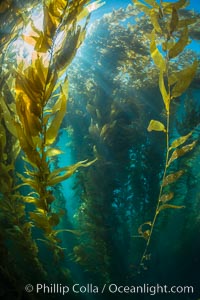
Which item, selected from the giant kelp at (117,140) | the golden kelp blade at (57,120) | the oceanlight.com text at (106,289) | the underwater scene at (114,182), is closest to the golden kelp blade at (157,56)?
the golden kelp blade at (57,120)

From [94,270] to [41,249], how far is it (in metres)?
1.38

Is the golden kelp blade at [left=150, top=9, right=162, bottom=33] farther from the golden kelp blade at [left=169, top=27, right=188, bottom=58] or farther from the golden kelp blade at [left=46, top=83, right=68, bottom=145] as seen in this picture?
the golden kelp blade at [left=46, top=83, right=68, bottom=145]

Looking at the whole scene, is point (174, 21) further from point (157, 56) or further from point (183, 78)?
point (183, 78)

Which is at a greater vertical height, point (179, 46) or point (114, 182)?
point (179, 46)

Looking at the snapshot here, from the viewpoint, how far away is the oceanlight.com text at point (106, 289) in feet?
9.25

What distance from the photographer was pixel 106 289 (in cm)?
388

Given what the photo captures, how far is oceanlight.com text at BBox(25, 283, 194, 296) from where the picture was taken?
2.82 m

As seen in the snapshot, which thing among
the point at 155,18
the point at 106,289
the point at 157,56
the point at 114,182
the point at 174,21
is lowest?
the point at 106,289

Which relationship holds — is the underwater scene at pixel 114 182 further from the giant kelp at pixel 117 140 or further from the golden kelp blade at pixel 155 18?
the golden kelp blade at pixel 155 18

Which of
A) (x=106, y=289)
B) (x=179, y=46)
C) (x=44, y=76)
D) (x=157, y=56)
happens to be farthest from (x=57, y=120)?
(x=106, y=289)

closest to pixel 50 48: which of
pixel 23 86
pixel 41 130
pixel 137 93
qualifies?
pixel 23 86

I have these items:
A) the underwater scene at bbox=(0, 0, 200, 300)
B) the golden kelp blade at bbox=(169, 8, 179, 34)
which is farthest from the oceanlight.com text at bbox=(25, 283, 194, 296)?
the golden kelp blade at bbox=(169, 8, 179, 34)

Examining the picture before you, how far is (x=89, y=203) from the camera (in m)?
3.90

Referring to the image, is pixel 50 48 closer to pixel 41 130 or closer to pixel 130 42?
pixel 41 130
